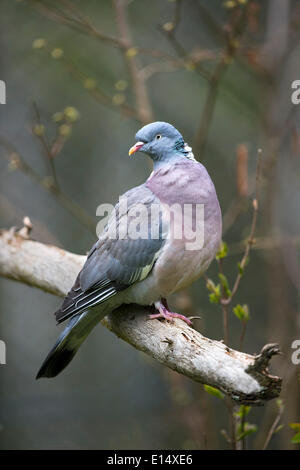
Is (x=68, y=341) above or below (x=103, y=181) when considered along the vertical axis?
below

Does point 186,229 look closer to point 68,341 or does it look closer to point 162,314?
point 162,314

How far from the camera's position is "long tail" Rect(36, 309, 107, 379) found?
212 centimetres

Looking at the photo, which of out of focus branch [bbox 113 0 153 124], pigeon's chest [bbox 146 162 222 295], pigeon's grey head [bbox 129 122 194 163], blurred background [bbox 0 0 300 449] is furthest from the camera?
blurred background [bbox 0 0 300 449]

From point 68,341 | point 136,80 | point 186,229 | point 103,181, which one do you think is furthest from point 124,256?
point 103,181

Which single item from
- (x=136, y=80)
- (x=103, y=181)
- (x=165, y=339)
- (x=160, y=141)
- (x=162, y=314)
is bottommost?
(x=165, y=339)

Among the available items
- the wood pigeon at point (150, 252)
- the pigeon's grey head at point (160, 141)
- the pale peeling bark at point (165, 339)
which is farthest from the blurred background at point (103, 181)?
the wood pigeon at point (150, 252)

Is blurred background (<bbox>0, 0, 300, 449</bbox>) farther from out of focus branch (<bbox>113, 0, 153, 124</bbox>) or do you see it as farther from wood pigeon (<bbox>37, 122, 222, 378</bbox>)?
wood pigeon (<bbox>37, 122, 222, 378</bbox>)

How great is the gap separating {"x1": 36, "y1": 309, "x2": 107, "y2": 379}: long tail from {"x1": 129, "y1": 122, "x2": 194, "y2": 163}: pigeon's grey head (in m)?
0.65

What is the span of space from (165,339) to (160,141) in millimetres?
779

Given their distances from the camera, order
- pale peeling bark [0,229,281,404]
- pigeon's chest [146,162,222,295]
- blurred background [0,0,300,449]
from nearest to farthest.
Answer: pale peeling bark [0,229,281,404], pigeon's chest [146,162,222,295], blurred background [0,0,300,449]

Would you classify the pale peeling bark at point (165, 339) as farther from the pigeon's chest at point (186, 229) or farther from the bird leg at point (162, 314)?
the pigeon's chest at point (186, 229)

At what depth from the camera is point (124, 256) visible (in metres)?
2.09

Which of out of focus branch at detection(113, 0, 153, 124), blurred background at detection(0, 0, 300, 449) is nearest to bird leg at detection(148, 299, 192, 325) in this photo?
out of focus branch at detection(113, 0, 153, 124)

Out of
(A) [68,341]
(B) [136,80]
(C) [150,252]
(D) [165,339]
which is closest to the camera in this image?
(D) [165,339]
